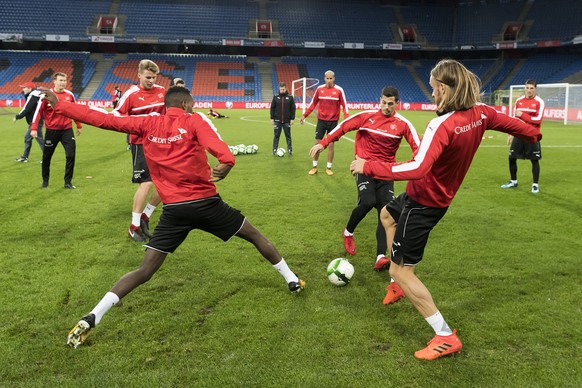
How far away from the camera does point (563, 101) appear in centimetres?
3012

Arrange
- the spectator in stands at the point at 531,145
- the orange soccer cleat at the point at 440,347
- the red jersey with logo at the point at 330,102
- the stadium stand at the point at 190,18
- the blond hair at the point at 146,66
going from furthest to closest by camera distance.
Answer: the stadium stand at the point at 190,18 < the red jersey with logo at the point at 330,102 < the spectator in stands at the point at 531,145 < the blond hair at the point at 146,66 < the orange soccer cleat at the point at 440,347

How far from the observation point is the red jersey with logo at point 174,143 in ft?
12.8

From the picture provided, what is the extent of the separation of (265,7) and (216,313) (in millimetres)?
57986

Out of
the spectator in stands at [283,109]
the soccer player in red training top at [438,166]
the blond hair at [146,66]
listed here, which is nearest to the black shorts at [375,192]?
the soccer player in red training top at [438,166]

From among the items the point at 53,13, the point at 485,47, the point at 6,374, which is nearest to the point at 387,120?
the point at 6,374

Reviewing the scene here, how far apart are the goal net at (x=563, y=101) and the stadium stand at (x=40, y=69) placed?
135 feet

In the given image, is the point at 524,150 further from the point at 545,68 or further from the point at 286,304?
the point at 545,68

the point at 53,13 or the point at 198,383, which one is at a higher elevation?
the point at 53,13

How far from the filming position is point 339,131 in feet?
19.3

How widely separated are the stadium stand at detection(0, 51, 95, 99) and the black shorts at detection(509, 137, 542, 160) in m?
45.6

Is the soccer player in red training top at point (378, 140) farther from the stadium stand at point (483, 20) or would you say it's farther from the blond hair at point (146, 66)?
the stadium stand at point (483, 20)

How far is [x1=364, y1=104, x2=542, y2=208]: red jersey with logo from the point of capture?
3.35 meters

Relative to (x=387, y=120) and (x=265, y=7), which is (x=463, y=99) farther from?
(x=265, y=7)

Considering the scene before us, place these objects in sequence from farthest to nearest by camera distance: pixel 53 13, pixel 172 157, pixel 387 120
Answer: pixel 53 13 → pixel 387 120 → pixel 172 157
